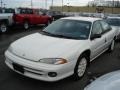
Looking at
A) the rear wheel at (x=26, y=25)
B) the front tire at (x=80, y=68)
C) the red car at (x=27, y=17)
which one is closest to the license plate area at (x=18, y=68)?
the front tire at (x=80, y=68)

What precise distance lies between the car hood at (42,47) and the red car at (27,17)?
34.3 feet

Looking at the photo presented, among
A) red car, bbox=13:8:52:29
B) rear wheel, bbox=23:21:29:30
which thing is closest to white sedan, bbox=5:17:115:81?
red car, bbox=13:8:52:29

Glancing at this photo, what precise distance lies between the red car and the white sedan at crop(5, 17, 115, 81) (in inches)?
386

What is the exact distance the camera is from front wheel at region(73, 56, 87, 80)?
17.2ft

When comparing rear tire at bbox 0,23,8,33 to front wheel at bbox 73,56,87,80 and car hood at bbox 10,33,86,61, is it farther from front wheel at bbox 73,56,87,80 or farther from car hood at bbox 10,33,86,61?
front wheel at bbox 73,56,87,80

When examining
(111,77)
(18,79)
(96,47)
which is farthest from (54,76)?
(96,47)

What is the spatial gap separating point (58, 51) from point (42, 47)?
16.8 inches

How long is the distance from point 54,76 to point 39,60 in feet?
1.54

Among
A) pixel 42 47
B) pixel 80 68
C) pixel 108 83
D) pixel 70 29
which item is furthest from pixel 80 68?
pixel 108 83

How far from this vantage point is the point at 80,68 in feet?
17.8

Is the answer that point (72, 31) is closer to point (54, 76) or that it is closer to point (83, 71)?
point (83, 71)

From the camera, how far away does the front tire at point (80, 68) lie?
→ 17.2 ft

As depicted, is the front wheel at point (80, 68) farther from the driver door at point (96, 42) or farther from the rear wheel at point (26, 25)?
the rear wheel at point (26, 25)

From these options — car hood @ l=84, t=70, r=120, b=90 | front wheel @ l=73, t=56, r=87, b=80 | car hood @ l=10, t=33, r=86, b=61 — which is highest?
car hood @ l=10, t=33, r=86, b=61
